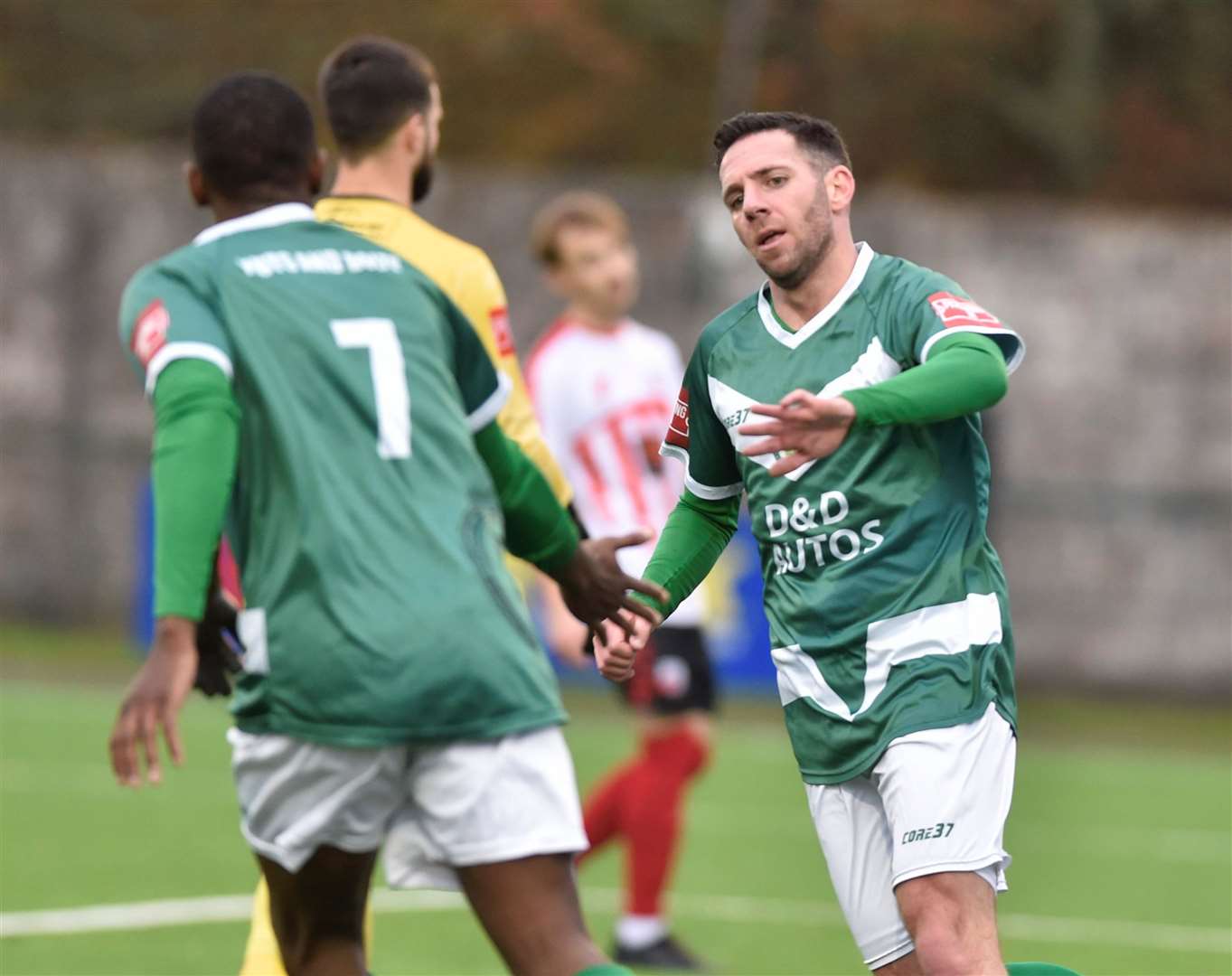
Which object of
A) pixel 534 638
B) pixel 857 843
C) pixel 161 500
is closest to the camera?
pixel 161 500

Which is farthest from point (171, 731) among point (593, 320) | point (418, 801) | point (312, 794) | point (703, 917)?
point (703, 917)

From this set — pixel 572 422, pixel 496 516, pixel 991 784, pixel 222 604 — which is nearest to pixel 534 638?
pixel 496 516

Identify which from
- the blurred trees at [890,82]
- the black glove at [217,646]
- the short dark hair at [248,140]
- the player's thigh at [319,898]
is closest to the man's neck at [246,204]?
the short dark hair at [248,140]

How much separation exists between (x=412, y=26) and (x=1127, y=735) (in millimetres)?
11794

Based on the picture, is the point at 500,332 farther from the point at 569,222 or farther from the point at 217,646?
the point at 569,222

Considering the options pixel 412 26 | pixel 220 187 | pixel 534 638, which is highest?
pixel 412 26

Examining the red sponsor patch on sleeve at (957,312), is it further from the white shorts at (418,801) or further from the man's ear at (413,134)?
the man's ear at (413,134)

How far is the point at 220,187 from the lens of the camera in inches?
191

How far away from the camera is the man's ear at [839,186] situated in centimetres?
524

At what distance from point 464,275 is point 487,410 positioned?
1.13m

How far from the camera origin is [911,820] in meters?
4.85

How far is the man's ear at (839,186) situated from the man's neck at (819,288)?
0.08 meters

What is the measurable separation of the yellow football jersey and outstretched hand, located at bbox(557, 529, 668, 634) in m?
0.76

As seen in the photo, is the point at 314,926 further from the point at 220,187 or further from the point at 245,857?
the point at 245,857
